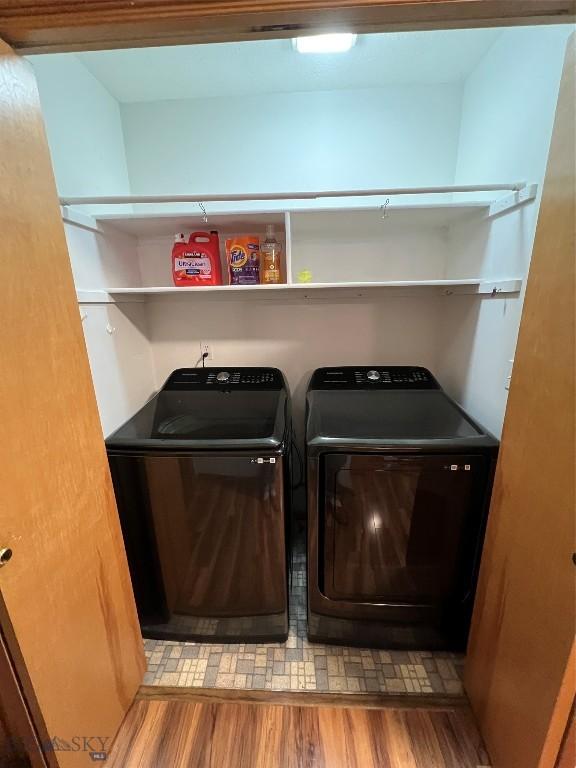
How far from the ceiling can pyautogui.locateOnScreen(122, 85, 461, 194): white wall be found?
0.05 metres

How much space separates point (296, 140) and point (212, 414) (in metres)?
1.43

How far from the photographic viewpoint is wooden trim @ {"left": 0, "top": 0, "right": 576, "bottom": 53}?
0.70 meters

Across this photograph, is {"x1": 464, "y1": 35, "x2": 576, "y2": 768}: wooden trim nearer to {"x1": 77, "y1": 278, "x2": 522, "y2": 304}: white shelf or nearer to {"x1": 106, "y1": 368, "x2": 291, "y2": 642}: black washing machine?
{"x1": 77, "y1": 278, "x2": 522, "y2": 304}: white shelf

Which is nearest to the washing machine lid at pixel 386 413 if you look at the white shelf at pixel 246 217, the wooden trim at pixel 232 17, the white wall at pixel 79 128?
the white shelf at pixel 246 217

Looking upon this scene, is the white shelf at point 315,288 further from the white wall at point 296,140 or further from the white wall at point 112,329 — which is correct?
the white wall at point 296,140

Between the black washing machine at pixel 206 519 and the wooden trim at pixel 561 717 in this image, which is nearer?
the wooden trim at pixel 561 717

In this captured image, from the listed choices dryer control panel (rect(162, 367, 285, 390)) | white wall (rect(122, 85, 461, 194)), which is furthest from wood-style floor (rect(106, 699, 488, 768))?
white wall (rect(122, 85, 461, 194))

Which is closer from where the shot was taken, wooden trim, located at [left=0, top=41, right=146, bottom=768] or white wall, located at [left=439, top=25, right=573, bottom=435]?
wooden trim, located at [left=0, top=41, right=146, bottom=768]

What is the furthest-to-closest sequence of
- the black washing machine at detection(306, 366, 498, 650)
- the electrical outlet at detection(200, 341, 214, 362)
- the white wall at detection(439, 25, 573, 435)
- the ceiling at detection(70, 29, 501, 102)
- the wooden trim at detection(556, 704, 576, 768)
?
the electrical outlet at detection(200, 341, 214, 362) → the ceiling at detection(70, 29, 501, 102) → the black washing machine at detection(306, 366, 498, 650) → the white wall at detection(439, 25, 573, 435) → the wooden trim at detection(556, 704, 576, 768)

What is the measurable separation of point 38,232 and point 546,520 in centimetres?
144

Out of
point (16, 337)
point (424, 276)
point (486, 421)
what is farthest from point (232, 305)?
point (486, 421)

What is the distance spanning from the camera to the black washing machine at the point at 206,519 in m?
1.25

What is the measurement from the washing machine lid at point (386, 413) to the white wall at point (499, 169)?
0.48ft

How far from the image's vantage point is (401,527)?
4.30 feet
